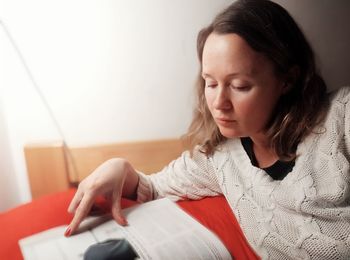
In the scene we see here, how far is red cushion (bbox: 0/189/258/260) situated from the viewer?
607 mm

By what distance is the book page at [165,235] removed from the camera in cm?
53

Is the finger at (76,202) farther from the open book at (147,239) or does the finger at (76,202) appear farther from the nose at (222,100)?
the nose at (222,100)

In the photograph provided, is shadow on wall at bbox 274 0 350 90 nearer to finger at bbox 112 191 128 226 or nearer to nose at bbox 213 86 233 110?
nose at bbox 213 86 233 110

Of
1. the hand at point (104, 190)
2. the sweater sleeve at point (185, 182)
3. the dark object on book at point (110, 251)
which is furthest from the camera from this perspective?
the sweater sleeve at point (185, 182)

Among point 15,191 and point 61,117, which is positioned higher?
point 61,117

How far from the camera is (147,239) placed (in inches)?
22.0

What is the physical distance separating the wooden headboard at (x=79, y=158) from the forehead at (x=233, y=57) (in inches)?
15.3

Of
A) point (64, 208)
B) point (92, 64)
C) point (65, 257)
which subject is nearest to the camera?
point (65, 257)

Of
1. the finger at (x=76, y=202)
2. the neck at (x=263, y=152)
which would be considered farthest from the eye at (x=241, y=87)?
the finger at (x=76, y=202)

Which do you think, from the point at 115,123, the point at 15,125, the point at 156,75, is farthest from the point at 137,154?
the point at 15,125

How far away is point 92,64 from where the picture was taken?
0.85 meters

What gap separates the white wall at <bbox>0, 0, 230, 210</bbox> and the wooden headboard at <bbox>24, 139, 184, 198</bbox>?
3 cm

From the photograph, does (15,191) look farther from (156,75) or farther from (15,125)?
(156,75)

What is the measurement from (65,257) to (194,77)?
1.74 ft
